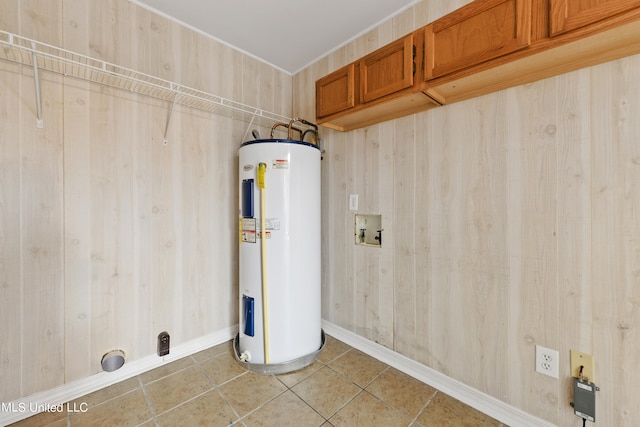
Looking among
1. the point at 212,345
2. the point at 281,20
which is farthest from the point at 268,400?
the point at 281,20

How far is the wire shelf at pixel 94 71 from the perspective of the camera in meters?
1.29

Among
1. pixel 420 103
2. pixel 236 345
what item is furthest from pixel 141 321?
pixel 420 103

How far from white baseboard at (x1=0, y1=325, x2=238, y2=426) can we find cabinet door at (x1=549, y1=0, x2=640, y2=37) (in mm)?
2737

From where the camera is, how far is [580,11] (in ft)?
3.16

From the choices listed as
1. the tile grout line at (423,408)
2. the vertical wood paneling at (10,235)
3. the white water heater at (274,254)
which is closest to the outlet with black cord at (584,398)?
the tile grout line at (423,408)

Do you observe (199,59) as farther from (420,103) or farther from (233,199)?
(420,103)

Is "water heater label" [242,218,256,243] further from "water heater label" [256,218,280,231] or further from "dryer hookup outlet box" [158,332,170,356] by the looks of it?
"dryer hookup outlet box" [158,332,170,356]

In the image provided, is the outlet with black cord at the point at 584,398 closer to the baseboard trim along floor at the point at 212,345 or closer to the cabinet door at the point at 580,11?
the baseboard trim along floor at the point at 212,345

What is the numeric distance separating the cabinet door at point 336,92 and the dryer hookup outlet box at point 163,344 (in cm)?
198

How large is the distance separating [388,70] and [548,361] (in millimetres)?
1782

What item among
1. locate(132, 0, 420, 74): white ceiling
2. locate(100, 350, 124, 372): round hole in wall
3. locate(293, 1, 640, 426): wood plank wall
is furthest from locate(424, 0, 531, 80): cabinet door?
locate(100, 350, 124, 372): round hole in wall

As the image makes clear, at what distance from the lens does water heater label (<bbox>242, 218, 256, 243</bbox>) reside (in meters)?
1.80

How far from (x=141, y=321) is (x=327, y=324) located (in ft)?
4.77

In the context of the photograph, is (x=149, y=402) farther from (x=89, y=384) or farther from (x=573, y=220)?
(x=573, y=220)
